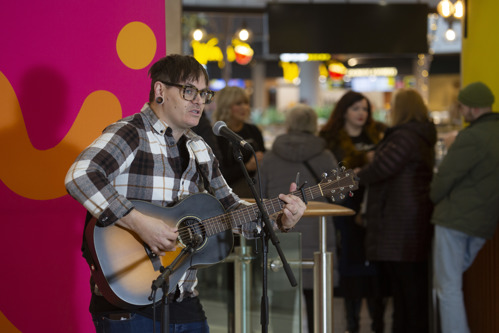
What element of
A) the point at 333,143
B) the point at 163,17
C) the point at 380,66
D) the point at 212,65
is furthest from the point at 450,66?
the point at 163,17

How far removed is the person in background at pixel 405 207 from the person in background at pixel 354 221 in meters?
0.24

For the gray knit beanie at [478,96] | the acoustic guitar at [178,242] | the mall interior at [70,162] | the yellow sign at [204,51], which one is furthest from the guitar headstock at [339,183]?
the yellow sign at [204,51]

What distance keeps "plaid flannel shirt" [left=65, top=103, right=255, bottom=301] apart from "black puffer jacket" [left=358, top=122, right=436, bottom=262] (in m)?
2.00

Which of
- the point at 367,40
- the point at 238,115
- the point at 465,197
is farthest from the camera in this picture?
the point at 367,40

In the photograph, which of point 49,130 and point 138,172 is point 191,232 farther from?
point 49,130

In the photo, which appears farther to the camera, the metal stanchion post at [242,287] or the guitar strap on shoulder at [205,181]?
the metal stanchion post at [242,287]

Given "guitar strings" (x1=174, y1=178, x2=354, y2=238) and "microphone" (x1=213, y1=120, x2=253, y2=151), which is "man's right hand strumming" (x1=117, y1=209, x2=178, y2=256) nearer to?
"guitar strings" (x1=174, y1=178, x2=354, y2=238)

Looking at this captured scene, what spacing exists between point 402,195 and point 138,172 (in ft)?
8.25

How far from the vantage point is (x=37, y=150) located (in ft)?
10.3

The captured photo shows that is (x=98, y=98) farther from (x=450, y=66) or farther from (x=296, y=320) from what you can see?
(x=450, y=66)

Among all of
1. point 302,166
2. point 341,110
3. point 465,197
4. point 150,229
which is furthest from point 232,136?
point 341,110

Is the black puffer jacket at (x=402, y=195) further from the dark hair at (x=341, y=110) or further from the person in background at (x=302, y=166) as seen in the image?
the dark hair at (x=341, y=110)

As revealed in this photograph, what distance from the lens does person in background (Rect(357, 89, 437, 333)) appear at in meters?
4.19

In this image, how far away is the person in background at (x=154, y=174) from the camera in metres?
2.06
